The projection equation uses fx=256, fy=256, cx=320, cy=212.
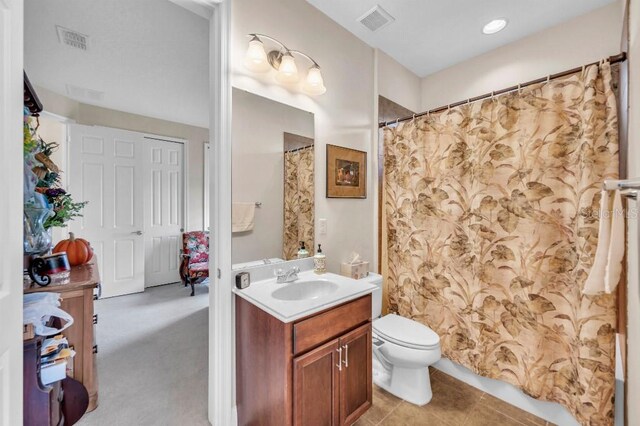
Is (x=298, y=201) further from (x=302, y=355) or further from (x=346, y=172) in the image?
(x=302, y=355)

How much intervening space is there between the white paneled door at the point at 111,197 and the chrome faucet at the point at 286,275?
10.6 feet

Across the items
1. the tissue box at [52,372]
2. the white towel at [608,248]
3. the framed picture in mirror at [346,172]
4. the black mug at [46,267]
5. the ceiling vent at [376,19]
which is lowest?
the tissue box at [52,372]

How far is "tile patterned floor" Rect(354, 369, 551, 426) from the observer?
1.58 m

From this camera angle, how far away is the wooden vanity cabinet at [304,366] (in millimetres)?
1145

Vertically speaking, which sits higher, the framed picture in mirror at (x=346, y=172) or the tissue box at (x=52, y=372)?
the framed picture in mirror at (x=346, y=172)

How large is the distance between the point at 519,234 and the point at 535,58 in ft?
5.03

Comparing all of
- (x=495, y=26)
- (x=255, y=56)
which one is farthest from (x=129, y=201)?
(x=495, y=26)

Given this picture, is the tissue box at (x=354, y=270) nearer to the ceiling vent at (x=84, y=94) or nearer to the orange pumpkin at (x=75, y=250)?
the orange pumpkin at (x=75, y=250)

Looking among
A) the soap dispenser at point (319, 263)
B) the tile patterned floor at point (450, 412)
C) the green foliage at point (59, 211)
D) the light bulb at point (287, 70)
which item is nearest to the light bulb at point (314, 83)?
the light bulb at point (287, 70)

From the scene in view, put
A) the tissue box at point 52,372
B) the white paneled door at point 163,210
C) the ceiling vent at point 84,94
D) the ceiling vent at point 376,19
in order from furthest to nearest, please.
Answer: the white paneled door at point 163,210
the ceiling vent at point 84,94
the ceiling vent at point 376,19
the tissue box at point 52,372

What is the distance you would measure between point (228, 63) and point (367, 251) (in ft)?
5.64

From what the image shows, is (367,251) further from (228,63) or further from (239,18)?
(239,18)

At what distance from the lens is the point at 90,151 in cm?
340

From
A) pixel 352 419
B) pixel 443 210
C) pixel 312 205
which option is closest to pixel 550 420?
pixel 352 419
